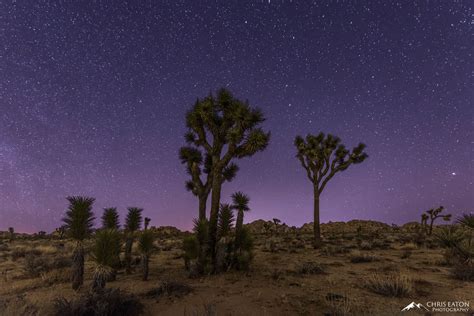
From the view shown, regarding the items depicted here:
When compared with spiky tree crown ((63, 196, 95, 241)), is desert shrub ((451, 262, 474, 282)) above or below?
below

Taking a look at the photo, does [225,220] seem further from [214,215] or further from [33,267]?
[33,267]

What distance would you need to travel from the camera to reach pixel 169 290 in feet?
23.5

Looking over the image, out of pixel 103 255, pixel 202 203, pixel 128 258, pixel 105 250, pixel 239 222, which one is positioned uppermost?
pixel 202 203

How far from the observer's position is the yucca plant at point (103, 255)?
691 cm

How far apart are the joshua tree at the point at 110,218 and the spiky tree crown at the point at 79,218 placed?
1.84 metres

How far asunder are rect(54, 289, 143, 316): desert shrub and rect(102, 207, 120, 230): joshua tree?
4.27m

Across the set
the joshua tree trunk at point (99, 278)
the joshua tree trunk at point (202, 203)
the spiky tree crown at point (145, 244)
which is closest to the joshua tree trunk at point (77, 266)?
the joshua tree trunk at point (99, 278)

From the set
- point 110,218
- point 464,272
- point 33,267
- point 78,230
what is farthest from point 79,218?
point 464,272

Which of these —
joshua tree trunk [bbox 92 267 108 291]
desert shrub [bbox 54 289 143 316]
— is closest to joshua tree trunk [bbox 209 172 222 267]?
joshua tree trunk [bbox 92 267 108 291]

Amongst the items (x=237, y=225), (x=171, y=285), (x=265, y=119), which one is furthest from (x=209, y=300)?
(x=265, y=119)

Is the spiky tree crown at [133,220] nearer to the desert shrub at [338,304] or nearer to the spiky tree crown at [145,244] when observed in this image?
the spiky tree crown at [145,244]

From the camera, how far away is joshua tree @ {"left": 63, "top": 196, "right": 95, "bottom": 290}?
310 inches

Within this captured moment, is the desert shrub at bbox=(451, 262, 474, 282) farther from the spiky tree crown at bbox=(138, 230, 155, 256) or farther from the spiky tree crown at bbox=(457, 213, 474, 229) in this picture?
the spiky tree crown at bbox=(138, 230, 155, 256)

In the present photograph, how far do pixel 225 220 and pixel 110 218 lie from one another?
13.6 feet
